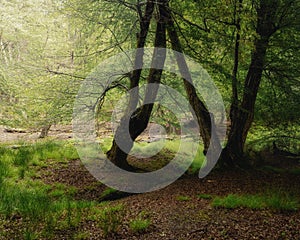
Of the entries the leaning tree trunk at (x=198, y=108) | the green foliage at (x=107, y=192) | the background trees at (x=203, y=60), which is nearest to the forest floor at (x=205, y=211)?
the green foliage at (x=107, y=192)

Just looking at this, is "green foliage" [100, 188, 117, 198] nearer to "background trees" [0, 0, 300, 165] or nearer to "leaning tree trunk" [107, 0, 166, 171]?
"leaning tree trunk" [107, 0, 166, 171]

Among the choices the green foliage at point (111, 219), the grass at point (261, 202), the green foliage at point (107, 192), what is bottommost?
the green foliage at point (107, 192)

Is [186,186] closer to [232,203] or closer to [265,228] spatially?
[232,203]

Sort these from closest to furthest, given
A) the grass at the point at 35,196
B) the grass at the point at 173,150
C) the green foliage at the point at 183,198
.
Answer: the grass at the point at 35,196, the green foliage at the point at 183,198, the grass at the point at 173,150

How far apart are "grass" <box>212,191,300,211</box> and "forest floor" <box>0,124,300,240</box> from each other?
7 cm

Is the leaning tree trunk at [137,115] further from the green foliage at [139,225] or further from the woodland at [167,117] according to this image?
the green foliage at [139,225]

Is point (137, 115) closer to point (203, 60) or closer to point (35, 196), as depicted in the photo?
point (203, 60)

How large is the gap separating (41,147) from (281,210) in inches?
270

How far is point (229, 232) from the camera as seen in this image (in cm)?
337

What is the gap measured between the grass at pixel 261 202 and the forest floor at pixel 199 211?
7 cm

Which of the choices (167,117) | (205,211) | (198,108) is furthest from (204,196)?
(167,117)

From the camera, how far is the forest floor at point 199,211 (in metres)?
3.36

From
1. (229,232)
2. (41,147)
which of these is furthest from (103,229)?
(41,147)

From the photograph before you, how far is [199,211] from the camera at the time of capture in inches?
162
